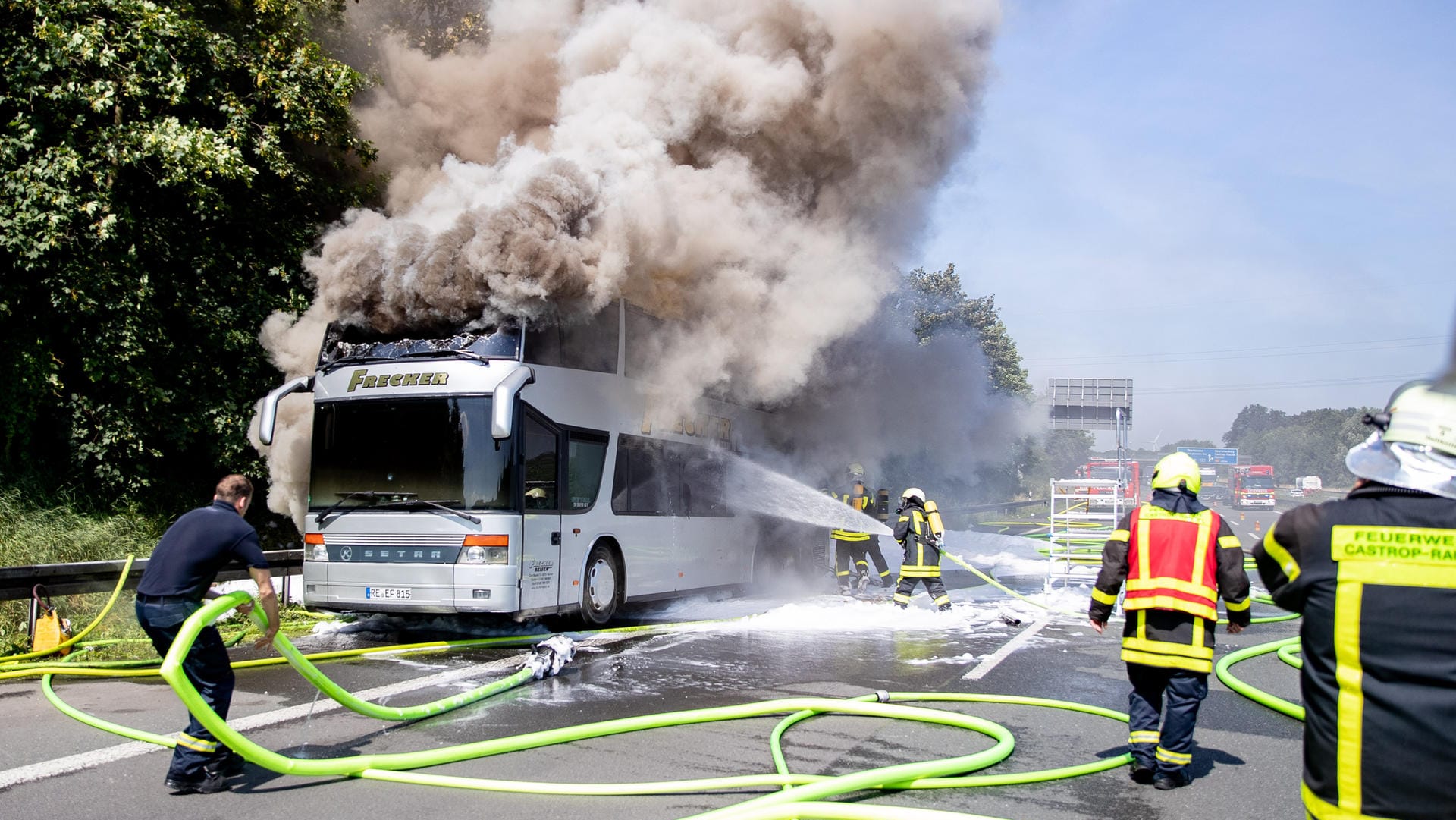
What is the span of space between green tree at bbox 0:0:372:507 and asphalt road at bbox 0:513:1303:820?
4245 mm

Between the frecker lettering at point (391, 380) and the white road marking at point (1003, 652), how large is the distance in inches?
196

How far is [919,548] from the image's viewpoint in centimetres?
1174

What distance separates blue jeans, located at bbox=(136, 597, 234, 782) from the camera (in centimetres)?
485

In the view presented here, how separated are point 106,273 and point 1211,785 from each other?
36.9ft

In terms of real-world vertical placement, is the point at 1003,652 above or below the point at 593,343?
below

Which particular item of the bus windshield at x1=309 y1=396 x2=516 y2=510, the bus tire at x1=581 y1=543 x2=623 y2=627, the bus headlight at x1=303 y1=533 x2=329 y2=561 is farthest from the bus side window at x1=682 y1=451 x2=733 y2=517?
the bus headlight at x1=303 y1=533 x2=329 y2=561

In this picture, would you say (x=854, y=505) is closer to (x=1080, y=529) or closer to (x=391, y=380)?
(x=1080, y=529)

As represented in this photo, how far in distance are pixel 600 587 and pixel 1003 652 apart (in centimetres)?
383

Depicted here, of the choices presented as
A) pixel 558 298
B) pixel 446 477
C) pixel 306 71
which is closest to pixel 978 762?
pixel 446 477

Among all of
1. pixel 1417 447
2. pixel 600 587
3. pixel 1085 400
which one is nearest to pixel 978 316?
pixel 1085 400

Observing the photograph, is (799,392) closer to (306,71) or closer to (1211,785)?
(306,71)

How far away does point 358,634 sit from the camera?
1034cm

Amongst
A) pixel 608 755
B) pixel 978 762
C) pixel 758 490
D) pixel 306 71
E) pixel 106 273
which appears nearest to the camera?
pixel 978 762

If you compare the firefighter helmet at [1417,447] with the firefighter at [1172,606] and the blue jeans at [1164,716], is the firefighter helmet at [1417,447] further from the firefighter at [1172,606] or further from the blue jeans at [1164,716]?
the blue jeans at [1164,716]
